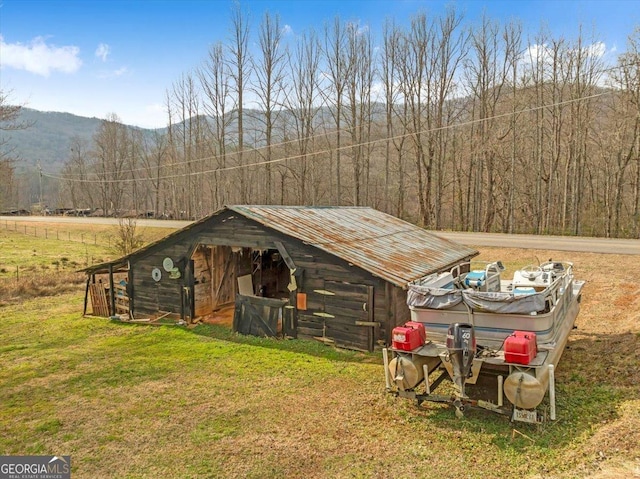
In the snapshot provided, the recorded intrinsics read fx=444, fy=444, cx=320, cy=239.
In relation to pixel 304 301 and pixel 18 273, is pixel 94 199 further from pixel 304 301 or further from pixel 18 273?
pixel 304 301

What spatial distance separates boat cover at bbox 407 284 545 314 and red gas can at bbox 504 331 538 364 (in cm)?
62

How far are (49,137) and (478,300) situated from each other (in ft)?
631

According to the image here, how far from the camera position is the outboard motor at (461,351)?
288 inches

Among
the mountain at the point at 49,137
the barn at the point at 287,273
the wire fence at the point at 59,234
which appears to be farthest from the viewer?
the mountain at the point at 49,137

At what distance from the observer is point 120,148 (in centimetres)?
6644

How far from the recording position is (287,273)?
19766 millimetres

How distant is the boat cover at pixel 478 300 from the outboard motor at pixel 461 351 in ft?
2.83

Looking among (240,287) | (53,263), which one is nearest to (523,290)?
(240,287)

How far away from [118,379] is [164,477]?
4.68m

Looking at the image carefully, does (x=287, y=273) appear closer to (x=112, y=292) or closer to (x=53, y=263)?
(x=112, y=292)

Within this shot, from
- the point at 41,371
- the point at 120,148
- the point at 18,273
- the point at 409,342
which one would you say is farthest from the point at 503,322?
the point at 120,148

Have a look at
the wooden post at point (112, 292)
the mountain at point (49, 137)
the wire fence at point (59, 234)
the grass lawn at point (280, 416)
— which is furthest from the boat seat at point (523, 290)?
the mountain at point (49, 137)

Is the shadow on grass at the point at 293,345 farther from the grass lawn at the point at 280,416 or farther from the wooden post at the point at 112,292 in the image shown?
the wooden post at the point at 112,292

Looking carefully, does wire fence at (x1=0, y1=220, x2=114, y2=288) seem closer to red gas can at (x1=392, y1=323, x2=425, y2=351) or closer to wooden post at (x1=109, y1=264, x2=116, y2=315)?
wooden post at (x1=109, y1=264, x2=116, y2=315)
